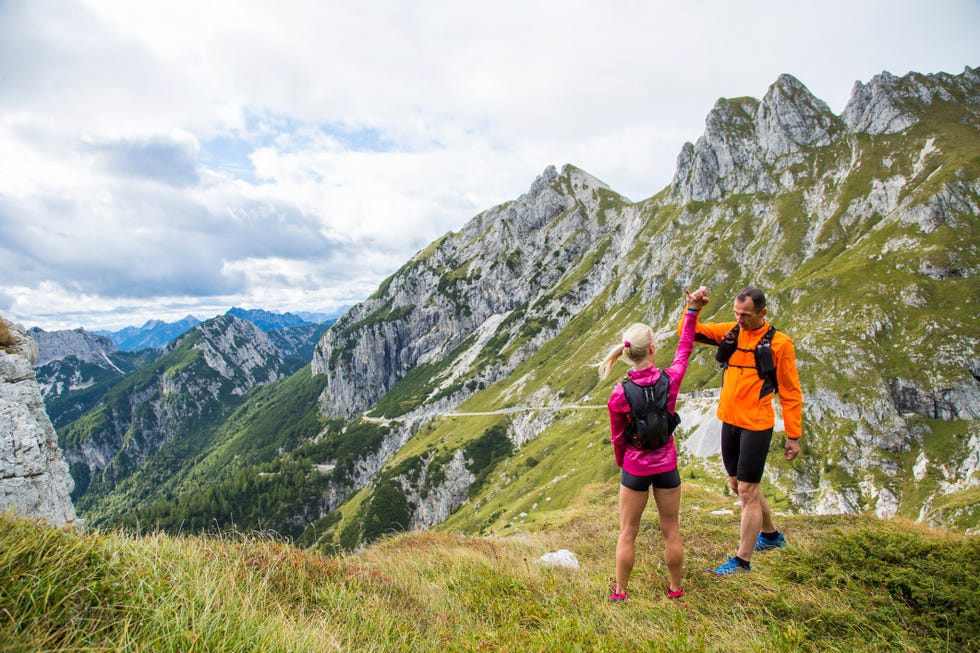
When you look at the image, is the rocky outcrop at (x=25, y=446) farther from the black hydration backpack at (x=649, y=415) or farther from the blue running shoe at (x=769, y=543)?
the blue running shoe at (x=769, y=543)

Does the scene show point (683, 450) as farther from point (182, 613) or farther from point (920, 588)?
point (182, 613)

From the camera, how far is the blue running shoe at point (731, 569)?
7.19m

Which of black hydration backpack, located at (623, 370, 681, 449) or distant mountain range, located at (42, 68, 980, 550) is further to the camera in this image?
distant mountain range, located at (42, 68, 980, 550)

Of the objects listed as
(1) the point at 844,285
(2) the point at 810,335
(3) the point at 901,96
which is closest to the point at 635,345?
(2) the point at 810,335

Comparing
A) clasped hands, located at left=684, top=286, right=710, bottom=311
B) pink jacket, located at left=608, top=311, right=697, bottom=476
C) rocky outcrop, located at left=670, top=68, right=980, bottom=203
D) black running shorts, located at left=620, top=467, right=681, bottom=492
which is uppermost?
rocky outcrop, located at left=670, top=68, right=980, bottom=203

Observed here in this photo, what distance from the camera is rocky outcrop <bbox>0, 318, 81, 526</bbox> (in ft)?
49.7

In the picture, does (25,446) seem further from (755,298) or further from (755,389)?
(755,298)

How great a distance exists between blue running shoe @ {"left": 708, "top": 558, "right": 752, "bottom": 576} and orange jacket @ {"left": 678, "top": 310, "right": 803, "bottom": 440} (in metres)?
2.34

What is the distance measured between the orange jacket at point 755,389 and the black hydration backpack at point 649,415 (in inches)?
69.1

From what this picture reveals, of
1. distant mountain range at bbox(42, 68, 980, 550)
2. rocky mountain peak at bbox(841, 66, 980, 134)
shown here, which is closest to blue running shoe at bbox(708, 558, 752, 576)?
distant mountain range at bbox(42, 68, 980, 550)

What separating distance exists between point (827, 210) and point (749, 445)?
592 feet

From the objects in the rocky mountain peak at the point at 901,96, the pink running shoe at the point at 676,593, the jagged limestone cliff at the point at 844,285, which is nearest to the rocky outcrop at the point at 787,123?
the rocky mountain peak at the point at 901,96

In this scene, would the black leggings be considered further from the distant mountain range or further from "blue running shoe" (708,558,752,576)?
the distant mountain range

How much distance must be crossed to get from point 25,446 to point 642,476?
2164 centimetres
